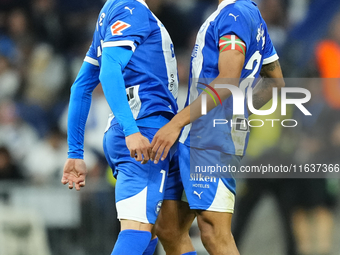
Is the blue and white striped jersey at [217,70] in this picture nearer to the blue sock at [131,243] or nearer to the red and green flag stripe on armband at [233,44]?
the red and green flag stripe on armband at [233,44]

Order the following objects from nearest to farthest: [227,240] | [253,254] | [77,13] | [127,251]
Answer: [127,251] < [227,240] < [253,254] < [77,13]

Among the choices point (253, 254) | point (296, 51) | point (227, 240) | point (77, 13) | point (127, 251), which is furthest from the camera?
point (77, 13)

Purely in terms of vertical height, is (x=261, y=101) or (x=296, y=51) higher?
(x=296, y=51)

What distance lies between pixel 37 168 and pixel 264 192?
87.9 inches

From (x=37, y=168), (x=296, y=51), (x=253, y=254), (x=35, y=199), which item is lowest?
(x=253, y=254)

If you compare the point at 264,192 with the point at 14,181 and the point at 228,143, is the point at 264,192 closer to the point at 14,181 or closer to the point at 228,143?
the point at 228,143

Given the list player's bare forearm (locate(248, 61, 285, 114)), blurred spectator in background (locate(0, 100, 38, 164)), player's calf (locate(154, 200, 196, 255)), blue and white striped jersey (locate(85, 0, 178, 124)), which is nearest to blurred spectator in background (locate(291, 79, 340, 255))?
player's bare forearm (locate(248, 61, 285, 114))

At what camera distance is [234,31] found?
2137 mm

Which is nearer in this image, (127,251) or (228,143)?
(127,251)

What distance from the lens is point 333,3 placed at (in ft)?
15.1

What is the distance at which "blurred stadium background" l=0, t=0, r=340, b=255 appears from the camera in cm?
415

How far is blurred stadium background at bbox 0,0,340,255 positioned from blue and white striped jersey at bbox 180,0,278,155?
1926 mm

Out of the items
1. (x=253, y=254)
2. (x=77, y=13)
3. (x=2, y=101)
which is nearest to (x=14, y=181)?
(x=2, y=101)

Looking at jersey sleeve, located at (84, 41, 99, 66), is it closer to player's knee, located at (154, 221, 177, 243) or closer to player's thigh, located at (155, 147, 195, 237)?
player's thigh, located at (155, 147, 195, 237)
